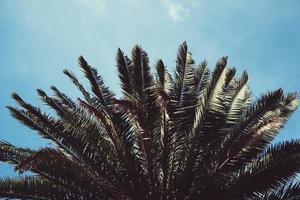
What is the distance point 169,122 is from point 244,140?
5.18 feet

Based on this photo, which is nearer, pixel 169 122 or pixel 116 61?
pixel 169 122

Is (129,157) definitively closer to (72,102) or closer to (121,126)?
(121,126)

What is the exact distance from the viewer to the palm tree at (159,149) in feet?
36.7

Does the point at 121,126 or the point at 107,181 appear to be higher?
the point at 121,126

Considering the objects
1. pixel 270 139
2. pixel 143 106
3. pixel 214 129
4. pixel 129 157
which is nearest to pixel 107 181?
pixel 129 157

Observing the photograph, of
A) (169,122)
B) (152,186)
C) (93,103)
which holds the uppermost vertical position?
(93,103)

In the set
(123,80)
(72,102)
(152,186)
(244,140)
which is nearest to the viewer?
(244,140)

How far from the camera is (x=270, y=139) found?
11812 millimetres

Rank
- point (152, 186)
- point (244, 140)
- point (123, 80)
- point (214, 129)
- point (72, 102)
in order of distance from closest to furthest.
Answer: point (244, 140) < point (152, 186) < point (214, 129) < point (123, 80) < point (72, 102)

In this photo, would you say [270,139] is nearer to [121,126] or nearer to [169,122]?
[169,122]

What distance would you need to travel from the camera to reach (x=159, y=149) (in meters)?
11.6

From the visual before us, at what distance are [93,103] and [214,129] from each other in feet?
9.68

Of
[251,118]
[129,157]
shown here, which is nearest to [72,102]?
[129,157]

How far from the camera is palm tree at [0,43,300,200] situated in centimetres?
1120
